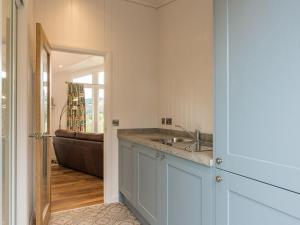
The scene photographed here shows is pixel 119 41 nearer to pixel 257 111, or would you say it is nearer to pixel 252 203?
pixel 257 111

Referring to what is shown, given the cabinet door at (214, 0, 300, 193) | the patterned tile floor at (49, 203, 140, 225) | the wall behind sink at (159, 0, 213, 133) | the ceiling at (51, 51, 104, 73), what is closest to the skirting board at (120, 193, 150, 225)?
the patterned tile floor at (49, 203, 140, 225)

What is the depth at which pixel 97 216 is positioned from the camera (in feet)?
9.29

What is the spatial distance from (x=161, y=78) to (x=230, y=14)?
7.16ft

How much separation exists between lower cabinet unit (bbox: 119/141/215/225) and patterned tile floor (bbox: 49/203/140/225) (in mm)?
184

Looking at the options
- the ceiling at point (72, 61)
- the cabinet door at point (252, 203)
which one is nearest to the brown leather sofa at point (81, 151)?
the ceiling at point (72, 61)

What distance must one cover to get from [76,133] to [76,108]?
2691 millimetres

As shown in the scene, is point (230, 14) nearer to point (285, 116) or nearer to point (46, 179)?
point (285, 116)

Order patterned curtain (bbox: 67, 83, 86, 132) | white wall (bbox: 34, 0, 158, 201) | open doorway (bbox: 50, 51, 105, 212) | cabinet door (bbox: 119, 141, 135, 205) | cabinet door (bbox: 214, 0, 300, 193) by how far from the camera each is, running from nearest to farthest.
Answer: cabinet door (bbox: 214, 0, 300, 193) < cabinet door (bbox: 119, 141, 135, 205) < white wall (bbox: 34, 0, 158, 201) < open doorway (bbox: 50, 51, 105, 212) < patterned curtain (bbox: 67, 83, 86, 132)

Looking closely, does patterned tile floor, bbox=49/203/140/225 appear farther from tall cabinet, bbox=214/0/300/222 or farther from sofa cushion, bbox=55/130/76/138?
sofa cushion, bbox=55/130/76/138

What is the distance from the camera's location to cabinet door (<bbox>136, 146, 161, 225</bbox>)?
2.25 metres

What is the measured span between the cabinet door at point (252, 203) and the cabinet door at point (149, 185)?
0.84m

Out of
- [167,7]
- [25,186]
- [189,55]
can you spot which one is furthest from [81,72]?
[25,186]

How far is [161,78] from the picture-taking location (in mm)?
3557

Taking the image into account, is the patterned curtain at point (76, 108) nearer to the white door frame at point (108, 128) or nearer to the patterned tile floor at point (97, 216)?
the white door frame at point (108, 128)
